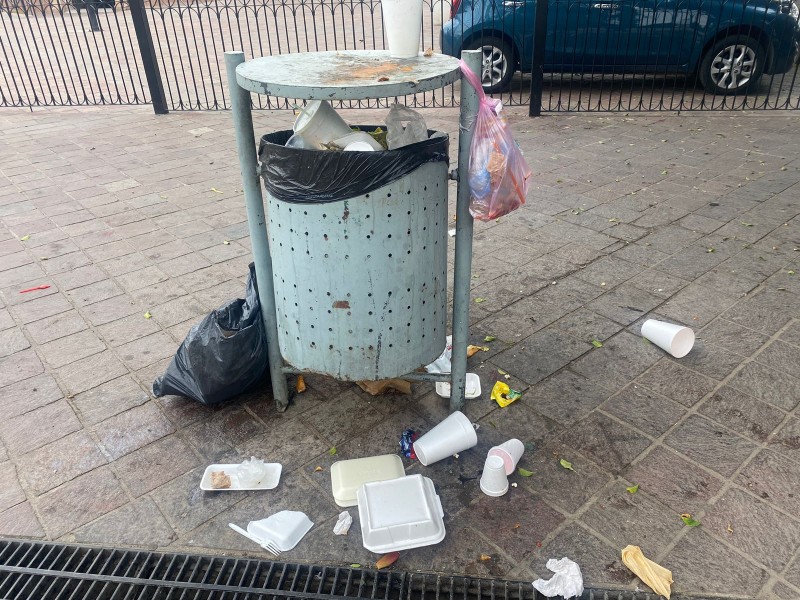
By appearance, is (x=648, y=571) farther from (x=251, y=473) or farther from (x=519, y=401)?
(x=251, y=473)

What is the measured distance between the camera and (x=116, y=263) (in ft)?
13.2

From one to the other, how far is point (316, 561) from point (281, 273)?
1.02 metres

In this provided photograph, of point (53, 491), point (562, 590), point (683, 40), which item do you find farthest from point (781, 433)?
point (683, 40)

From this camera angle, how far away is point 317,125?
2.19 m

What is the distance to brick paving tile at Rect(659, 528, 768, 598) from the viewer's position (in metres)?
1.93

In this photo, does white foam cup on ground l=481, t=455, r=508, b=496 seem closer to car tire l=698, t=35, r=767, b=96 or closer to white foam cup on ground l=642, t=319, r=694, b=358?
white foam cup on ground l=642, t=319, r=694, b=358

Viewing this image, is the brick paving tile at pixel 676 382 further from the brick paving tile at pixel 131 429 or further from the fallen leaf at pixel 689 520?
the brick paving tile at pixel 131 429

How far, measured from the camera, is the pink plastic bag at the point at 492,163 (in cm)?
211

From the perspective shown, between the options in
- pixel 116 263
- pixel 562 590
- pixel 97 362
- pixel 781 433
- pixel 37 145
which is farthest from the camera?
pixel 37 145

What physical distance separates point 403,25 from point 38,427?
221cm

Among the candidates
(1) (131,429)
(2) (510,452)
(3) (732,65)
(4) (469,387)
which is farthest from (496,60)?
(1) (131,429)

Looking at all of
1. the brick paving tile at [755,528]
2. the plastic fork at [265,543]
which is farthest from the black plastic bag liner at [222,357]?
the brick paving tile at [755,528]

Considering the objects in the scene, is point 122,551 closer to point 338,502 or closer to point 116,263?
point 338,502

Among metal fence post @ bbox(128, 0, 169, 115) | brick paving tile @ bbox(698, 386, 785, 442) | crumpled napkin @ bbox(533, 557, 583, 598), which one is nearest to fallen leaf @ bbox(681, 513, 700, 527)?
crumpled napkin @ bbox(533, 557, 583, 598)
